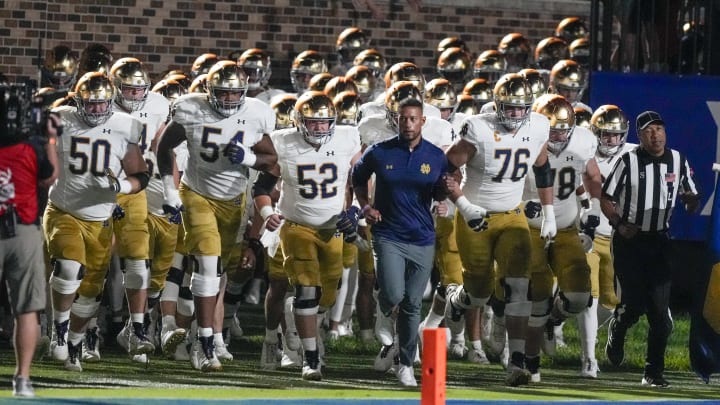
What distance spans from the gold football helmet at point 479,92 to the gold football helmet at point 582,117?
48.6 inches

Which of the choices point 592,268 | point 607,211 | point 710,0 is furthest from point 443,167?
point 710,0

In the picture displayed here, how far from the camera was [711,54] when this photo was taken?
55.5ft

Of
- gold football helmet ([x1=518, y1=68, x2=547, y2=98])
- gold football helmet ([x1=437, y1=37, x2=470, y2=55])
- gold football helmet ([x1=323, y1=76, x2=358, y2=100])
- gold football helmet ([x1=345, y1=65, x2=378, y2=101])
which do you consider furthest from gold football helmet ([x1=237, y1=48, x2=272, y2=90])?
gold football helmet ([x1=518, y1=68, x2=547, y2=98])

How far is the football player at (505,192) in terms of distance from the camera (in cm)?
1223

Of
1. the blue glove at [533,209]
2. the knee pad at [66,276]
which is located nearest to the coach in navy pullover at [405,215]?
the blue glove at [533,209]

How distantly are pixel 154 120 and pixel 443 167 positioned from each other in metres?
2.68

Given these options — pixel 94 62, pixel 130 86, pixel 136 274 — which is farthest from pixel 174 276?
pixel 94 62

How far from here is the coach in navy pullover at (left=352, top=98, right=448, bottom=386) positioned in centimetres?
1164

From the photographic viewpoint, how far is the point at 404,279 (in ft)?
38.4

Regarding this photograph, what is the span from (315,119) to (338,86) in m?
2.51

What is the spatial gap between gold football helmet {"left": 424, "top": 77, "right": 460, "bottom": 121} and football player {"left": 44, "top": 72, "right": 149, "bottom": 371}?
8.82 ft

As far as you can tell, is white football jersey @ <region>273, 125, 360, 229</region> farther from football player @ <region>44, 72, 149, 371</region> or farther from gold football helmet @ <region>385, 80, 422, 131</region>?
football player @ <region>44, 72, 149, 371</region>

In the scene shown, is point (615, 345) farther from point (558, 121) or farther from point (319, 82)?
point (319, 82)

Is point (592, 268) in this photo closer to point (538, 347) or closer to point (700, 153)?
point (538, 347)
